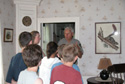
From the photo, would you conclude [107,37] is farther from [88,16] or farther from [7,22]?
[7,22]

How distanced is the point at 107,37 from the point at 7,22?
2.57 meters

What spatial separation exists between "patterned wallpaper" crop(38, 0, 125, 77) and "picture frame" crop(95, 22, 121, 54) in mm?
82

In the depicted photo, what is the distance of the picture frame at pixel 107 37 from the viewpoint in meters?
4.49

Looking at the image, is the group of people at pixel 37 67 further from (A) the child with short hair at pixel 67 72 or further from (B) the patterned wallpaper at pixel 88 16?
(B) the patterned wallpaper at pixel 88 16

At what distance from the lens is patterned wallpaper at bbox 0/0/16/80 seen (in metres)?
4.05

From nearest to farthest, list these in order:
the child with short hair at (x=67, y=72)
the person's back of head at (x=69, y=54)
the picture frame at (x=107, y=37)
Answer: the child with short hair at (x=67, y=72)
the person's back of head at (x=69, y=54)
the picture frame at (x=107, y=37)

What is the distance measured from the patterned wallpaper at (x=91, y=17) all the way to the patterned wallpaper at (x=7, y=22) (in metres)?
1.33

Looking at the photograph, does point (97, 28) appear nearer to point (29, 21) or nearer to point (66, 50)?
point (29, 21)

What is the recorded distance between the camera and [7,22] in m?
4.25

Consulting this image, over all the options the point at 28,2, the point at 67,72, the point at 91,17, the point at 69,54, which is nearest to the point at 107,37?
the point at 91,17

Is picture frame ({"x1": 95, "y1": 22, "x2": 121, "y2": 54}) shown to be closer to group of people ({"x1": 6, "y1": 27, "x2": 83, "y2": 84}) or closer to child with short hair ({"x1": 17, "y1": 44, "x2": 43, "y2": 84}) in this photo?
group of people ({"x1": 6, "y1": 27, "x2": 83, "y2": 84})

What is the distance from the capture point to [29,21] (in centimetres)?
476

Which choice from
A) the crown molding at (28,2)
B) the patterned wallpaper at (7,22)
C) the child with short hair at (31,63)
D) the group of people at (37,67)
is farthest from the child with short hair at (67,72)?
the crown molding at (28,2)

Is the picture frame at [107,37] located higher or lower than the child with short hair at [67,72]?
higher
